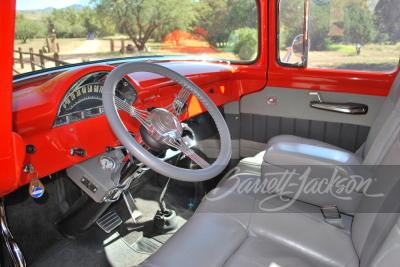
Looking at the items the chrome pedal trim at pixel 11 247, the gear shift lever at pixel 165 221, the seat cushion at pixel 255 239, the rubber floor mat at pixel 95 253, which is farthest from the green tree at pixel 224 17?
the chrome pedal trim at pixel 11 247

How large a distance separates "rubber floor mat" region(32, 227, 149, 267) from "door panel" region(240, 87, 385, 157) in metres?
1.24

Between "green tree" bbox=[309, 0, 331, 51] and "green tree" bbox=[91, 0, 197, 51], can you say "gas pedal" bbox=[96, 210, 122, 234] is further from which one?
"green tree" bbox=[309, 0, 331, 51]

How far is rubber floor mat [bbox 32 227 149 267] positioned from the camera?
1.79 meters

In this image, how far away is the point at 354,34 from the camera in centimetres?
194

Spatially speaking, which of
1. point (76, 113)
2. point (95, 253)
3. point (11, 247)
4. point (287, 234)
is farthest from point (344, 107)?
point (11, 247)

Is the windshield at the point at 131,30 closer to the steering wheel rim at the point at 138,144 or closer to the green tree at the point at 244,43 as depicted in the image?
the green tree at the point at 244,43

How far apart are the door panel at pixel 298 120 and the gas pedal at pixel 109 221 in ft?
3.78

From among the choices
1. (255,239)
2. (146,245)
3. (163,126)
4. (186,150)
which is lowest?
(146,245)

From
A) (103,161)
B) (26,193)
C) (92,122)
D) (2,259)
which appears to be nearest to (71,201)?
(26,193)

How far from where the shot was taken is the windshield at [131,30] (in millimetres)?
1421

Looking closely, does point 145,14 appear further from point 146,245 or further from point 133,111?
point 146,245

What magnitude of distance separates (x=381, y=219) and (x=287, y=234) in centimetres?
38

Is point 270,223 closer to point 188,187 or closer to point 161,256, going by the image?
point 161,256

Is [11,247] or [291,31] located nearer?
[11,247]
